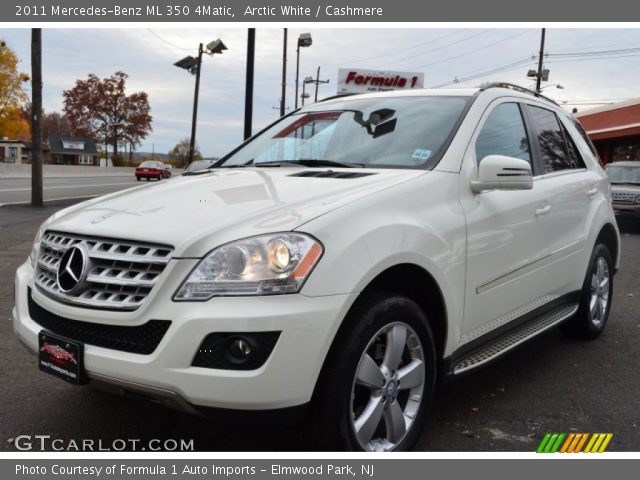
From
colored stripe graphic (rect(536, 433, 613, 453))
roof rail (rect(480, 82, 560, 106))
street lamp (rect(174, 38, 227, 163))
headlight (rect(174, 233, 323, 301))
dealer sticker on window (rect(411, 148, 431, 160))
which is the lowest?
colored stripe graphic (rect(536, 433, 613, 453))

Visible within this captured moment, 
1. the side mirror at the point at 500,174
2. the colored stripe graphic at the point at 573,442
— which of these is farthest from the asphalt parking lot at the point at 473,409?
the side mirror at the point at 500,174

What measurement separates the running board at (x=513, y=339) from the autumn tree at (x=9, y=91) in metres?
68.9

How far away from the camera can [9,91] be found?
66750mm

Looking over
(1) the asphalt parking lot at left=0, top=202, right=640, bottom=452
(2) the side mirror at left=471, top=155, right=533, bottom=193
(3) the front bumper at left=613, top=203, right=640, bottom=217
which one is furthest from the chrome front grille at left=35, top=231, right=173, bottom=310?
(3) the front bumper at left=613, top=203, right=640, bottom=217

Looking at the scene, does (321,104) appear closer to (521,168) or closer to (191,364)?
(521,168)

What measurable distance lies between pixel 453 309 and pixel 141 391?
149 cm

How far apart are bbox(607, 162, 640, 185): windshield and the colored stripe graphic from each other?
13662 millimetres

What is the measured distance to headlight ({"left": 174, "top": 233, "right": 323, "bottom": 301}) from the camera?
7.62 ft

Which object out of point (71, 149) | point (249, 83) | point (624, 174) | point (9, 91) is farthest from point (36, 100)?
point (71, 149)

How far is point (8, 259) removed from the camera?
25.9 feet

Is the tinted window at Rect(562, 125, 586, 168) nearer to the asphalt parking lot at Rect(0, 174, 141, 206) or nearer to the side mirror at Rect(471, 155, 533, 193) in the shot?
the side mirror at Rect(471, 155, 533, 193)

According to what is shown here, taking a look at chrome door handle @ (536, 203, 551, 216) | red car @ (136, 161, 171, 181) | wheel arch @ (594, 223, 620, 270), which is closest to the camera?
chrome door handle @ (536, 203, 551, 216)

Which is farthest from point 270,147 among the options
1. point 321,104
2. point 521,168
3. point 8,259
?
point 8,259

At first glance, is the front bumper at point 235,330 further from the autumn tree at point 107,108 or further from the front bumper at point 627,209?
the autumn tree at point 107,108
